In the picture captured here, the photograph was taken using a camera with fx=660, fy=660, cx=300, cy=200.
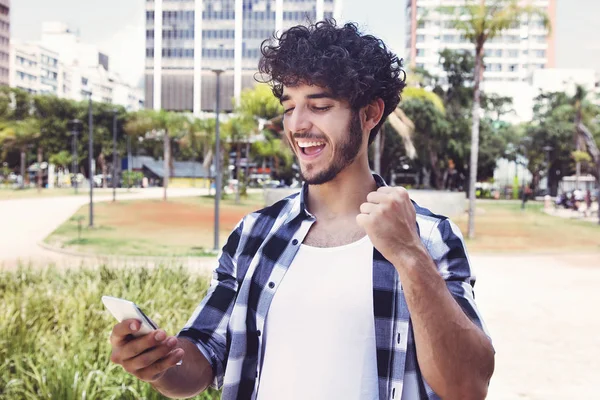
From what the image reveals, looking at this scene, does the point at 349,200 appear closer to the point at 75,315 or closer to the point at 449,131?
the point at 75,315

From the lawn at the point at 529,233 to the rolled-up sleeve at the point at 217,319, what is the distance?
1849 cm

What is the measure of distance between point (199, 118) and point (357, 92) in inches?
1629

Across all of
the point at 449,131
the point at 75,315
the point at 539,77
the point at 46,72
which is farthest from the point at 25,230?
the point at 539,77

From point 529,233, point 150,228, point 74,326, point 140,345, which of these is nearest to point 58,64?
point 150,228

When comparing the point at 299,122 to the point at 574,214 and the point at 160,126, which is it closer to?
the point at 574,214

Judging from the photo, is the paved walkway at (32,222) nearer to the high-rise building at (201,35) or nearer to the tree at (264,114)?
the high-rise building at (201,35)

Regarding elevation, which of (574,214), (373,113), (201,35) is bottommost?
(574,214)

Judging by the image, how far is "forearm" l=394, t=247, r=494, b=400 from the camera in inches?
54.2

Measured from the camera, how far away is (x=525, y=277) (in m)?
14.6

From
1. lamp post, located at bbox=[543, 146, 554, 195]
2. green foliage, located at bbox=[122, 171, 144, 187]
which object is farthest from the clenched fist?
lamp post, located at bbox=[543, 146, 554, 195]

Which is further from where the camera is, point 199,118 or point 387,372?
point 199,118

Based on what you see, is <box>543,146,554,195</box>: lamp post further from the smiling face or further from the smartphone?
the smartphone

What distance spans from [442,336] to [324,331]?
30 cm

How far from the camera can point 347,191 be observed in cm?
176
